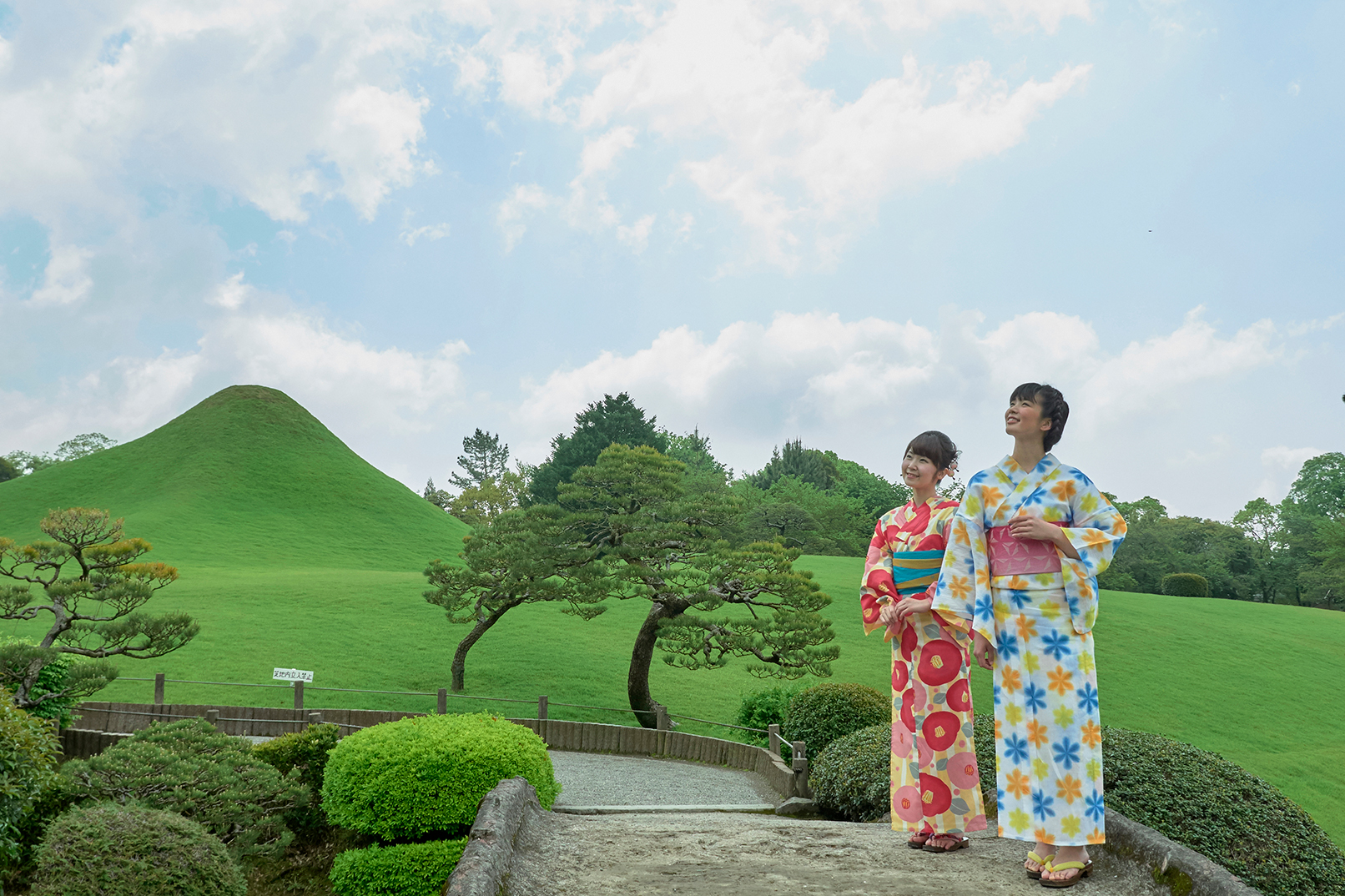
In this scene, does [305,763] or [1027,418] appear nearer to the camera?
[1027,418]

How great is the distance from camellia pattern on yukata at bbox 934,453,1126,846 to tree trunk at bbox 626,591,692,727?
12345 mm

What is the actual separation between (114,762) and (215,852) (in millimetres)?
2208

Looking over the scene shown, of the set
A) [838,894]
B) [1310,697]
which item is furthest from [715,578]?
[1310,697]

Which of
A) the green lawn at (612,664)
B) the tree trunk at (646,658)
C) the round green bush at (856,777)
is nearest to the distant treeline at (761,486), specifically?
the green lawn at (612,664)

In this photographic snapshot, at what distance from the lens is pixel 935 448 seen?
486 centimetres

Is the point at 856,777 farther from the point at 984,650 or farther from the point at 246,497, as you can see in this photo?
the point at 246,497

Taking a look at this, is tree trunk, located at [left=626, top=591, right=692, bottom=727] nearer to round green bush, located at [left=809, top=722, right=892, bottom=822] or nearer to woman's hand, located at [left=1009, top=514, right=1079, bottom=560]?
round green bush, located at [left=809, top=722, right=892, bottom=822]

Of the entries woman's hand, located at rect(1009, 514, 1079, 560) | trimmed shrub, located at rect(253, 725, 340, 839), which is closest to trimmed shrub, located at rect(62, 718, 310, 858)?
trimmed shrub, located at rect(253, 725, 340, 839)

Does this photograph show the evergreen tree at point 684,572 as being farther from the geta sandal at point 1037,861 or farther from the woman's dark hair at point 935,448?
the geta sandal at point 1037,861

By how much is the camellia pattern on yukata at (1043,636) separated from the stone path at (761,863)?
31cm

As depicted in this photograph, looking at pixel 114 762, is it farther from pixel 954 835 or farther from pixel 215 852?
pixel 954 835

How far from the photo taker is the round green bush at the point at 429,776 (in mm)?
6336

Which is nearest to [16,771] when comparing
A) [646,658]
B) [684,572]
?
[684,572]

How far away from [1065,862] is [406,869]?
15.8 feet
